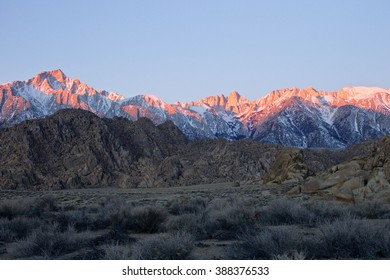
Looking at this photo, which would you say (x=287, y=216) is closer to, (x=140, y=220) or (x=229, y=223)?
(x=229, y=223)

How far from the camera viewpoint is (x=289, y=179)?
36250mm

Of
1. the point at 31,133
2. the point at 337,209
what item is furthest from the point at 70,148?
the point at 337,209

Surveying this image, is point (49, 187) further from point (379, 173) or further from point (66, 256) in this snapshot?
point (66, 256)

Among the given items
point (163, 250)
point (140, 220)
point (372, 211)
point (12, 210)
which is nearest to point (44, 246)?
point (163, 250)

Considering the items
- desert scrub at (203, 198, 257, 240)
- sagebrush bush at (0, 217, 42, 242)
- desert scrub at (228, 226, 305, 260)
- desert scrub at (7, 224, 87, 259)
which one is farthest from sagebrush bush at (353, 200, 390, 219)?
sagebrush bush at (0, 217, 42, 242)

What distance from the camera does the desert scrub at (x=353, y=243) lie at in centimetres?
890

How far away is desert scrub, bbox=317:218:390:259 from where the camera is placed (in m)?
8.90

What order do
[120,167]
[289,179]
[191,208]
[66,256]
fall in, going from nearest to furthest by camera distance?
[66,256] < [191,208] < [289,179] < [120,167]

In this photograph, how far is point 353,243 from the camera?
30.1ft

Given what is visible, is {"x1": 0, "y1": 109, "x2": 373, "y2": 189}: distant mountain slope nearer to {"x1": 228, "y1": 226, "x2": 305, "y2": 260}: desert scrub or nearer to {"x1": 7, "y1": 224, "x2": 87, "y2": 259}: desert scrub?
{"x1": 7, "y1": 224, "x2": 87, "y2": 259}: desert scrub

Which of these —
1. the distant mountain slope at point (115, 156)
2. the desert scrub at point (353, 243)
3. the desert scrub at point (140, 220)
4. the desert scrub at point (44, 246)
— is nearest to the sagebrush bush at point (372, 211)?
the desert scrub at point (353, 243)
